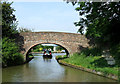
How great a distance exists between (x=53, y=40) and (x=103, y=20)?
39.2ft

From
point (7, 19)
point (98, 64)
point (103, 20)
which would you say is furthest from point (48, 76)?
point (7, 19)

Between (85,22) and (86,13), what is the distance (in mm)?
857

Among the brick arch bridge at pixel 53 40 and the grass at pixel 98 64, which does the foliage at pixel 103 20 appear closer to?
the grass at pixel 98 64

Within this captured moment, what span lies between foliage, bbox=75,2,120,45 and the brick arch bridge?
24.5 feet

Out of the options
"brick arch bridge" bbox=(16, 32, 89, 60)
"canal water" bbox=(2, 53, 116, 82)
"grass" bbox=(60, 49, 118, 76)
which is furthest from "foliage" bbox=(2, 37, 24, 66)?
"grass" bbox=(60, 49, 118, 76)

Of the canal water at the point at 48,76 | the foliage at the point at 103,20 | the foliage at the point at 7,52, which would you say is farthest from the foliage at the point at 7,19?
the foliage at the point at 103,20

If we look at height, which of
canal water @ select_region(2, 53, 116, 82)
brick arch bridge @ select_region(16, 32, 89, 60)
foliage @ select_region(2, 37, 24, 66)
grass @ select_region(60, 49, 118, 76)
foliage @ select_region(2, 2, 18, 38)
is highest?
foliage @ select_region(2, 2, 18, 38)

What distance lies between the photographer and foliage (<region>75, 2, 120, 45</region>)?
3.91 m

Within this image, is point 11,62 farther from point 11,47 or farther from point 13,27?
point 13,27

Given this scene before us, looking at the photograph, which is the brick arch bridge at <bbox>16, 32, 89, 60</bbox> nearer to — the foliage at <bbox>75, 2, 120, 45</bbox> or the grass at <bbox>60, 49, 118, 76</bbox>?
the grass at <bbox>60, 49, 118, 76</bbox>

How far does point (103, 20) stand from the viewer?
7.42 metres

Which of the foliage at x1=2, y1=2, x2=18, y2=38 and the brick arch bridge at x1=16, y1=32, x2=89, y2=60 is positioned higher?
the foliage at x1=2, y1=2, x2=18, y2=38

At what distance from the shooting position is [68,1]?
8.76 metres

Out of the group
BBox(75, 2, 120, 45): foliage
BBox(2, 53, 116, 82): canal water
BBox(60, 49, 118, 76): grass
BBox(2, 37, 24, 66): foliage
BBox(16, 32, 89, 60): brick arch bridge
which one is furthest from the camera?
BBox(16, 32, 89, 60): brick arch bridge
